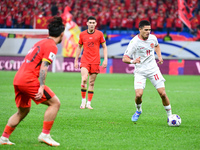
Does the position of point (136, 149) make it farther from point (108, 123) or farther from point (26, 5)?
point (26, 5)

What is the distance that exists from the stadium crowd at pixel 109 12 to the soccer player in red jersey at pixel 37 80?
2096cm

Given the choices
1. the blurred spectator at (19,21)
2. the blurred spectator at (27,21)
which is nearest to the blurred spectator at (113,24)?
the blurred spectator at (27,21)

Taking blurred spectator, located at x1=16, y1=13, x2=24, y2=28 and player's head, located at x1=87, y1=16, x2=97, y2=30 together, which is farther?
blurred spectator, located at x1=16, y1=13, x2=24, y2=28

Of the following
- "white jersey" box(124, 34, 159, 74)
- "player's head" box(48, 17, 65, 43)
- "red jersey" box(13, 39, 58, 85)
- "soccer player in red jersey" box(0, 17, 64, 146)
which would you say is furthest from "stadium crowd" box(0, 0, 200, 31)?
"red jersey" box(13, 39, 58, 85)

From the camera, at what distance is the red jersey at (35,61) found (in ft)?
16.7

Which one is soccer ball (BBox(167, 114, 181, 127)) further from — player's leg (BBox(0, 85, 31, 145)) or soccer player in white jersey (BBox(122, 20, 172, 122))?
player's leg (BBox(0, 85, 31, 145))

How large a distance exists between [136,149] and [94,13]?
2467 centimetres

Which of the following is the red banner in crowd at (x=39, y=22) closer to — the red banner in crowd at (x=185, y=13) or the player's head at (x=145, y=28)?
the red banner in crowd at (x=185, y=13)

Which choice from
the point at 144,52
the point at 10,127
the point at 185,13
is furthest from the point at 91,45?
the point at 185,13

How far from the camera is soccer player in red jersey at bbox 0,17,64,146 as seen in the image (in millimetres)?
5070

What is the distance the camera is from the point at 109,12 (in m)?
28.4

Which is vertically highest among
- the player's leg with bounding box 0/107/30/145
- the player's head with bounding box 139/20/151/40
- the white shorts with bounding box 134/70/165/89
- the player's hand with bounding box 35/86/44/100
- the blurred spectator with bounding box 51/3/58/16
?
the blurred spectator with bounding box 51/3/58/16

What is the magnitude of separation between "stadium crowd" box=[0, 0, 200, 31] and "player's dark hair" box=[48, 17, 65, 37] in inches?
821

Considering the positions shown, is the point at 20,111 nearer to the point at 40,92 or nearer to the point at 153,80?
the point at 40,92
